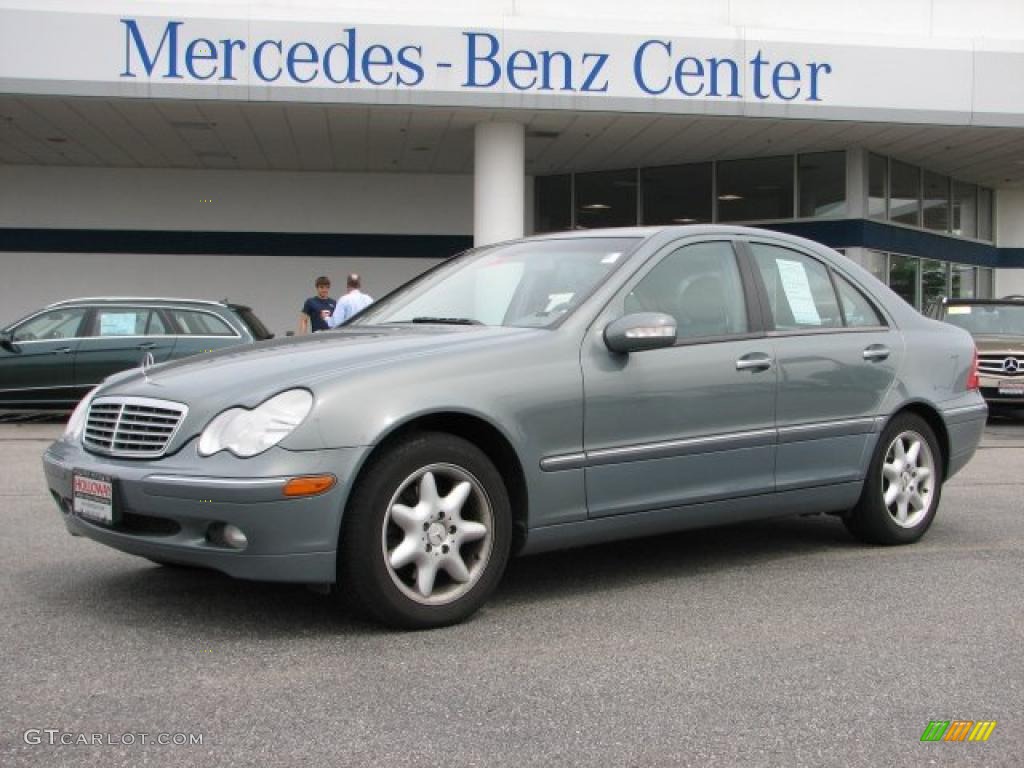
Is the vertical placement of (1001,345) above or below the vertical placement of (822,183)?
below

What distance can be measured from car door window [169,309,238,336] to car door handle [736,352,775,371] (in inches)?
369

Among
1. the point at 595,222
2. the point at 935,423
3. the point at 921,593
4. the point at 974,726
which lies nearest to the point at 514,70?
the point at 595,222

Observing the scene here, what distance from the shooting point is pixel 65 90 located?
15.8m

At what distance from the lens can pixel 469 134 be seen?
18.8m

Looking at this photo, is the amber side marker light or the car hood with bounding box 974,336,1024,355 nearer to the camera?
the amber side marker light

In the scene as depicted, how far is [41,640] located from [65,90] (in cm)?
1369

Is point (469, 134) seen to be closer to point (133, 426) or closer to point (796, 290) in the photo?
point (796, 290)

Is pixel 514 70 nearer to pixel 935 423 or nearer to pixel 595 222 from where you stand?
pixel 595 222

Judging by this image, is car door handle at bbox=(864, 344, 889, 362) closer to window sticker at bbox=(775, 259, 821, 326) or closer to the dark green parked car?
window sticker at bbox=(775, 259, 821, 326)

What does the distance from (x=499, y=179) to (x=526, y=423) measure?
14128 millimetres

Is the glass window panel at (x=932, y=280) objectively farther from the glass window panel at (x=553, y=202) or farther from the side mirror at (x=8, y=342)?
the side mirror at (x=8, y=342)

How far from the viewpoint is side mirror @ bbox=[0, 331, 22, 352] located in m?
13.0

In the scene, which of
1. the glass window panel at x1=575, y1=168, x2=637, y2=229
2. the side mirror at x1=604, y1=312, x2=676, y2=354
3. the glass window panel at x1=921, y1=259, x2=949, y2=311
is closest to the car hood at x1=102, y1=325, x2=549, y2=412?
the side mirror at x1=604, y1=312, x2=676, y2=354

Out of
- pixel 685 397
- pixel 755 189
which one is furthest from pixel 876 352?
pixel 755 189
